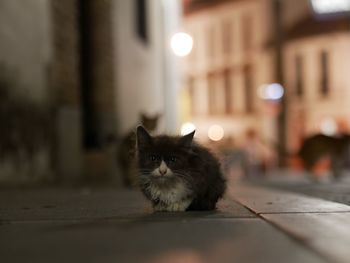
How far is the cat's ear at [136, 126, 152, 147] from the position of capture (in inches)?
192

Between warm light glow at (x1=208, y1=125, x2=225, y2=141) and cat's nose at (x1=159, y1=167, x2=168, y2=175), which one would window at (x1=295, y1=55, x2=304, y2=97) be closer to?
warm light glow at (x1=208, y1=125, x2=225, y2=141)

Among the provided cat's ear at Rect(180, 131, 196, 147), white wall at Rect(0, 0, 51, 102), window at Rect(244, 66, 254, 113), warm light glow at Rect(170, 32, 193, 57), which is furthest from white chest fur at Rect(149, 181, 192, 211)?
window at Rect(244, 66, 254, 113)

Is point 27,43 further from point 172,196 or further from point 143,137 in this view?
point 172,196

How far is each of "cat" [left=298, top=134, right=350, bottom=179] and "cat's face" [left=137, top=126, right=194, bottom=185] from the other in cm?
1079

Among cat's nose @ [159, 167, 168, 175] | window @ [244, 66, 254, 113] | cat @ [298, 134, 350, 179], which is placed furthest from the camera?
window @ [244, 66, 254, 113]

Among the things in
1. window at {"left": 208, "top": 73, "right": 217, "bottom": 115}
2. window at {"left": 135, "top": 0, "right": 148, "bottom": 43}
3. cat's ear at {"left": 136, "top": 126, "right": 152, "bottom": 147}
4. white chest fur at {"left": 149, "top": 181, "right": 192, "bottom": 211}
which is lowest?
white chest fur at {"left": 149, "top": 181, "right": 192, "bottom": 211}

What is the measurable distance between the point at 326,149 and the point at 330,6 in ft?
72.3

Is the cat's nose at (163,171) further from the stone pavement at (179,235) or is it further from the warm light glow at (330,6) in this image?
the warm light glow at (330,6)

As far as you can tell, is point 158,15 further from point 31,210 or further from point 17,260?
point 17,260

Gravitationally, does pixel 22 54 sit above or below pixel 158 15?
below

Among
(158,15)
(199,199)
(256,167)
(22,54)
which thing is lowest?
(256,167)

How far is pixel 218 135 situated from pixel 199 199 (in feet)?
128

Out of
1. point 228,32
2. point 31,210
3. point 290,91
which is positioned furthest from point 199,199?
point 228,32

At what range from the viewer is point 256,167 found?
74.0ft
